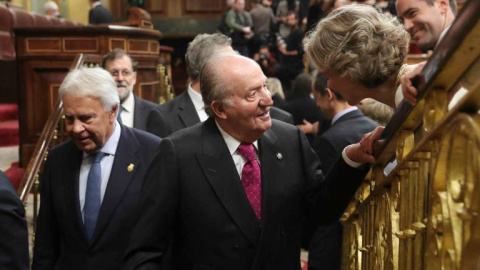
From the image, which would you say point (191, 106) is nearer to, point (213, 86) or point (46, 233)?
point (46, 233)

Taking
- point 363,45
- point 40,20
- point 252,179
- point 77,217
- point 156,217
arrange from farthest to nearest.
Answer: point 40,20, point 77,217, point 252,179, point 156,217, point 363,45

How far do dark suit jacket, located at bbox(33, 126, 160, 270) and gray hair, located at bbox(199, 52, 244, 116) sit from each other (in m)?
0.78

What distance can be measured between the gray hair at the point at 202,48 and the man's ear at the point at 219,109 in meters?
1.51

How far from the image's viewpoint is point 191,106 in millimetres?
4086

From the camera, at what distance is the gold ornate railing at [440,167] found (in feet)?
3.76

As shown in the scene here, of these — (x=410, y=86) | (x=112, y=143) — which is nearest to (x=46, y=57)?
(x=112, y=143)

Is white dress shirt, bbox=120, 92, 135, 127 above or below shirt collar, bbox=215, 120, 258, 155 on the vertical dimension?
below

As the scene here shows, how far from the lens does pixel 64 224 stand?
3.14 meters

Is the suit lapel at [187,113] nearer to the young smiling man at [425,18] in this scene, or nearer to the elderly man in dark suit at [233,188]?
the elderly man in dark suit at [233,188]

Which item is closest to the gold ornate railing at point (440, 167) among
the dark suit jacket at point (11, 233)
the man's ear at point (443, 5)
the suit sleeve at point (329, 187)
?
the suit sleeve at point (329, 187)

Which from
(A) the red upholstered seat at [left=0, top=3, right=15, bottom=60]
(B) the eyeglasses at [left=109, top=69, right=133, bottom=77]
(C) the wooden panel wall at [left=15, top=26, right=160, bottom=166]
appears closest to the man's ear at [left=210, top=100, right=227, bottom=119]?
(B) the eyeglasses at [left=109, top=69, right=133, bottom=77]

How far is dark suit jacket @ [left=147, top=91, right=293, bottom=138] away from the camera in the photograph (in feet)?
13.1

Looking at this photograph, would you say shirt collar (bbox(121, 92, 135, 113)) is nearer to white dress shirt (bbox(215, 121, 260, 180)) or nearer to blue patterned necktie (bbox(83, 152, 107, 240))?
blue patterned necktie (bbox(83, 152, 107, 240))

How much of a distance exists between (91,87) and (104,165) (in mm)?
374
